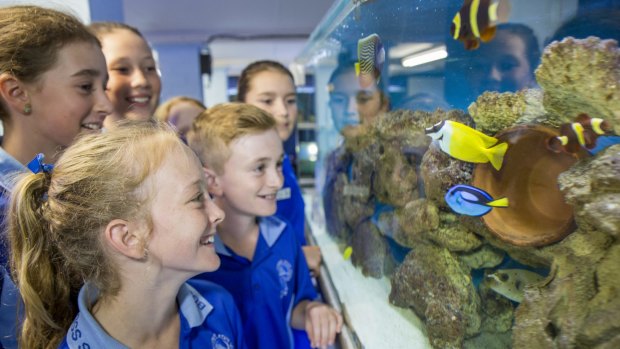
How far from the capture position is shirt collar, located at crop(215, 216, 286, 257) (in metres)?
1.78

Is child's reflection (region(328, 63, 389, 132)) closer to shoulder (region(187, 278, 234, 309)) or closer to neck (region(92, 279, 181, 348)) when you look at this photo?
shoulder (region(187, 278, 234, 309))

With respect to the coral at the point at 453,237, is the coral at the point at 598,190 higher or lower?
higher

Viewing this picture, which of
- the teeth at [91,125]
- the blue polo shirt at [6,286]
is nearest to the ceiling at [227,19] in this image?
the teeth at [91,125]

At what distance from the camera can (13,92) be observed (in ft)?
4.97

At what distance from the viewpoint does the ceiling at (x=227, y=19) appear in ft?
15.3

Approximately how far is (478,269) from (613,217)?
613 millimetres

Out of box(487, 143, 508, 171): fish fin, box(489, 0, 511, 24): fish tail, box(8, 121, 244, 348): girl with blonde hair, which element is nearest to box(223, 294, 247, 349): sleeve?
box(8, 121, 244, 348): girl with blonde hair

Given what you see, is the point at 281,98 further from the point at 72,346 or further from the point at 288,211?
the point at 72,346

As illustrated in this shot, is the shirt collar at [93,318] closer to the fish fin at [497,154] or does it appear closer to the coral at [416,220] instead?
the coral at [416,220]

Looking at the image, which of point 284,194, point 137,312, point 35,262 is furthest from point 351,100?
point 35,262

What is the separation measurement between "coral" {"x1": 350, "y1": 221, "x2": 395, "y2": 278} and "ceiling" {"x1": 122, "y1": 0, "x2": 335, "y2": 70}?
125 inches

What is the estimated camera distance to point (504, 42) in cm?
101

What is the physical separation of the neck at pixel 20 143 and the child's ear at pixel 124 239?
0.64 metres

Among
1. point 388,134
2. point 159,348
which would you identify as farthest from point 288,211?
point 159,348
